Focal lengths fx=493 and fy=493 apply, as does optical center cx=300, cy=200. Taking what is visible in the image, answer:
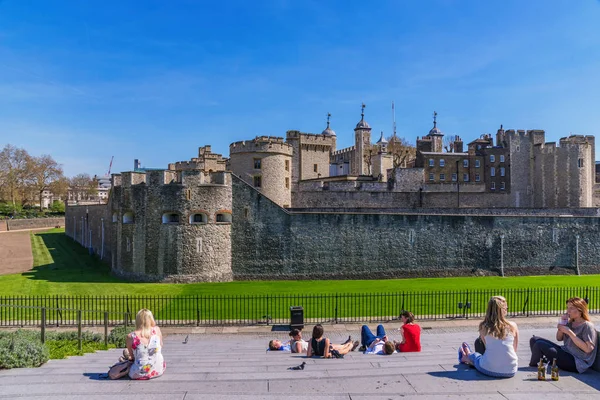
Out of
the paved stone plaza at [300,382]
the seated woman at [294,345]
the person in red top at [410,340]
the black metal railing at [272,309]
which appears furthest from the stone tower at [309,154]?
the paved stone plaza at [300,382]

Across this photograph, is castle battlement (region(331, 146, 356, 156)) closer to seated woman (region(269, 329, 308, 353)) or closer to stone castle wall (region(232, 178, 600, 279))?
stone castle wall (region(232, 178, 600, 279))

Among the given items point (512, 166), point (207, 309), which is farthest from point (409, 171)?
point (207, 309)

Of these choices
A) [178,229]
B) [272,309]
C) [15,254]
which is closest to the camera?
[272,309]

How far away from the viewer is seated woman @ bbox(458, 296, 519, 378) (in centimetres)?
820

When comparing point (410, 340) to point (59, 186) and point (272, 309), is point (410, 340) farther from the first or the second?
point (59, 186)

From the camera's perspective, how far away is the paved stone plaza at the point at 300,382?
7488 mm

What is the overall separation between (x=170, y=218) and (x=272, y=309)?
11.4 meters

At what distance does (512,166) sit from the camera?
55.8 metres

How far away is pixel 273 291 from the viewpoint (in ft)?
88.7

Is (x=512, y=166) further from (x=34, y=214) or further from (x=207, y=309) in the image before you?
(x=34, y=214)

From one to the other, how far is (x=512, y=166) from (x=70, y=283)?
47.0m

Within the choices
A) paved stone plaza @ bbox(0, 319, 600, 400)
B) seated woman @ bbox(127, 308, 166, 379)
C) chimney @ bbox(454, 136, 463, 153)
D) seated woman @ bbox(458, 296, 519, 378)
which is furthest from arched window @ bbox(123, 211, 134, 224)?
chimney @ bbox(454, 136, 463, 153)

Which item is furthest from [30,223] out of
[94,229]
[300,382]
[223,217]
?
[300,382]

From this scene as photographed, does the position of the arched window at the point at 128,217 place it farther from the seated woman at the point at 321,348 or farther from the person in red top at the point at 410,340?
→ the person in red top at the point at 410,340
